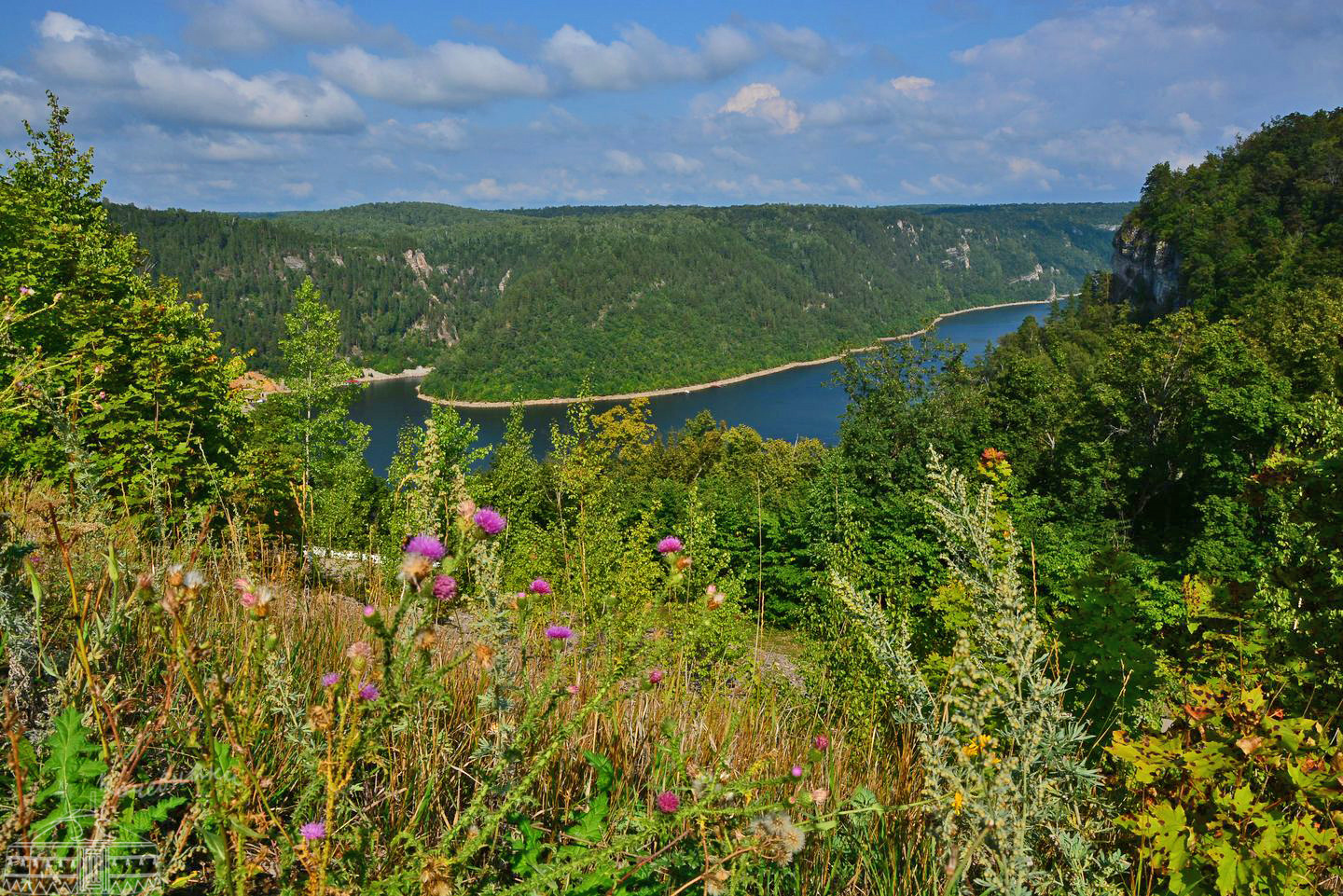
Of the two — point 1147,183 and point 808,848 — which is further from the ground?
point 1147,183

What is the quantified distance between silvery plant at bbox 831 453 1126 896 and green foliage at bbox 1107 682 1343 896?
0.43ft

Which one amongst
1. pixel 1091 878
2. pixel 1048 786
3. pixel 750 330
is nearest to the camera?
pixel 1048 786

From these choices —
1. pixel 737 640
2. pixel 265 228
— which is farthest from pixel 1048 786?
pixel 265 228

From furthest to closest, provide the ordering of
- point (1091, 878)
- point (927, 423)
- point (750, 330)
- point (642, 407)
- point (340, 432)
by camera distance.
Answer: point (750, 330)
point (642, 407)
point (927, 423)
point (340, 432)
point (1091, 878)

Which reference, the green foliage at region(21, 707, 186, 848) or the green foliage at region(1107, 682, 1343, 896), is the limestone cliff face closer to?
the green foliage at region(1107, 682, 1343, 896)

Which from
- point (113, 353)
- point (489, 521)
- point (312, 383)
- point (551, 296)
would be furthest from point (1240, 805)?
point (551, 296)

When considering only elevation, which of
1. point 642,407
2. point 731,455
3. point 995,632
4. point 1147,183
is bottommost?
point 731,455

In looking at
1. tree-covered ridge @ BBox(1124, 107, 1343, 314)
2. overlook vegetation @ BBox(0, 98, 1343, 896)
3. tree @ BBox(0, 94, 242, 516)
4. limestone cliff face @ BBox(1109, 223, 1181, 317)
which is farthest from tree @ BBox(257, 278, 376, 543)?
limestone cliff face @ BBox(1109, 223, 1181, 317)

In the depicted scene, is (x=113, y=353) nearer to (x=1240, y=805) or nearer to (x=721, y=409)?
(x=1240, y=805)

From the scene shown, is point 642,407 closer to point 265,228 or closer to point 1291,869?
point 1291,869

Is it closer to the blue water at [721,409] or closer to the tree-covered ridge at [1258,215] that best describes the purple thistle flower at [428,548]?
the tree-covered ridge at [1258,215]

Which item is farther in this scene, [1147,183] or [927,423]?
[1147,183]

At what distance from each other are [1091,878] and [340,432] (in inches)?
733

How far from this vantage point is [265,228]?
527 ft
